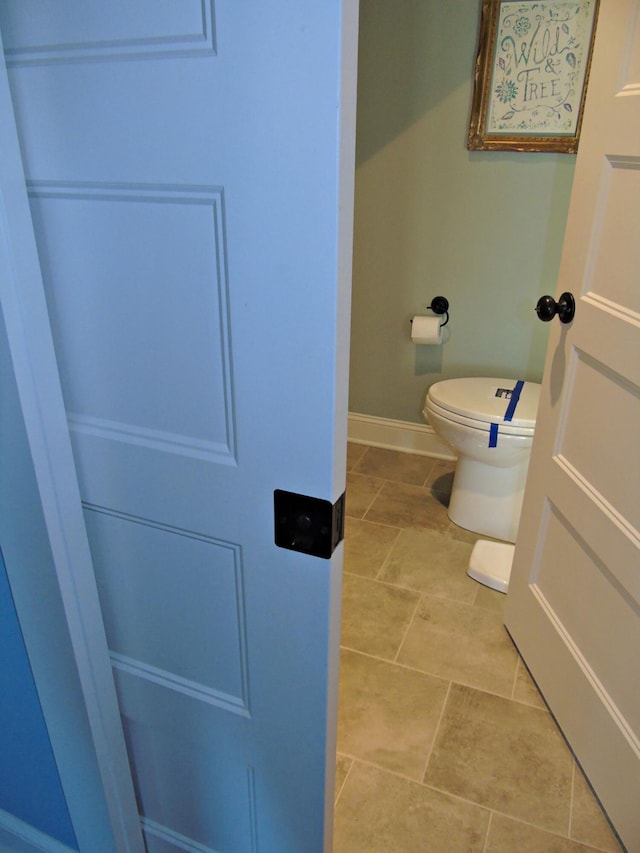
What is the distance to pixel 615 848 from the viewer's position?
1373 millimetres

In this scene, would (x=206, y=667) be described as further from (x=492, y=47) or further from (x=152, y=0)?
(x=492, y=47)

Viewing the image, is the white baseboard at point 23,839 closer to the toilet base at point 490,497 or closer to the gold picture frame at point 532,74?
the toilet base at point 490,497

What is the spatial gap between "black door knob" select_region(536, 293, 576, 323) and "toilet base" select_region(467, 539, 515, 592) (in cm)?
95

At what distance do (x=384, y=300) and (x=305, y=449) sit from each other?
2149mm

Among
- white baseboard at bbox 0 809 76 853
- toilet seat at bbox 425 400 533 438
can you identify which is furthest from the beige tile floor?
white baseboard at bbox 0 809 76 853

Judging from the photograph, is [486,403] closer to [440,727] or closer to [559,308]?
[559,308]

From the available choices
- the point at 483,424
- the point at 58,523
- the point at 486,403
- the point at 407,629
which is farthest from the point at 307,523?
the point at 486,403

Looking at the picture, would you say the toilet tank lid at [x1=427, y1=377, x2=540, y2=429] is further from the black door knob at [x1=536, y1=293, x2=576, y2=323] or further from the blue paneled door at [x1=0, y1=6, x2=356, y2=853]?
the blue paneled door at [x1=0, y1=6, x2=356, y2=853]

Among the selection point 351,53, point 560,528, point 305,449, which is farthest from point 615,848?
point 351,53

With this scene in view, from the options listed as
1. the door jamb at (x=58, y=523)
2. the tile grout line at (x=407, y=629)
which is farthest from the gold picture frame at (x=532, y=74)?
the door jamb at (x=58, y=523)

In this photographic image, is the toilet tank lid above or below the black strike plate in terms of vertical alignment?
below

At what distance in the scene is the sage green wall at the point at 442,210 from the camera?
7.86 feet

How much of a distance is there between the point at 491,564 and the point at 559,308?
3.31 feet

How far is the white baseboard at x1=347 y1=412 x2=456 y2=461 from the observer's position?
296 centimetres
